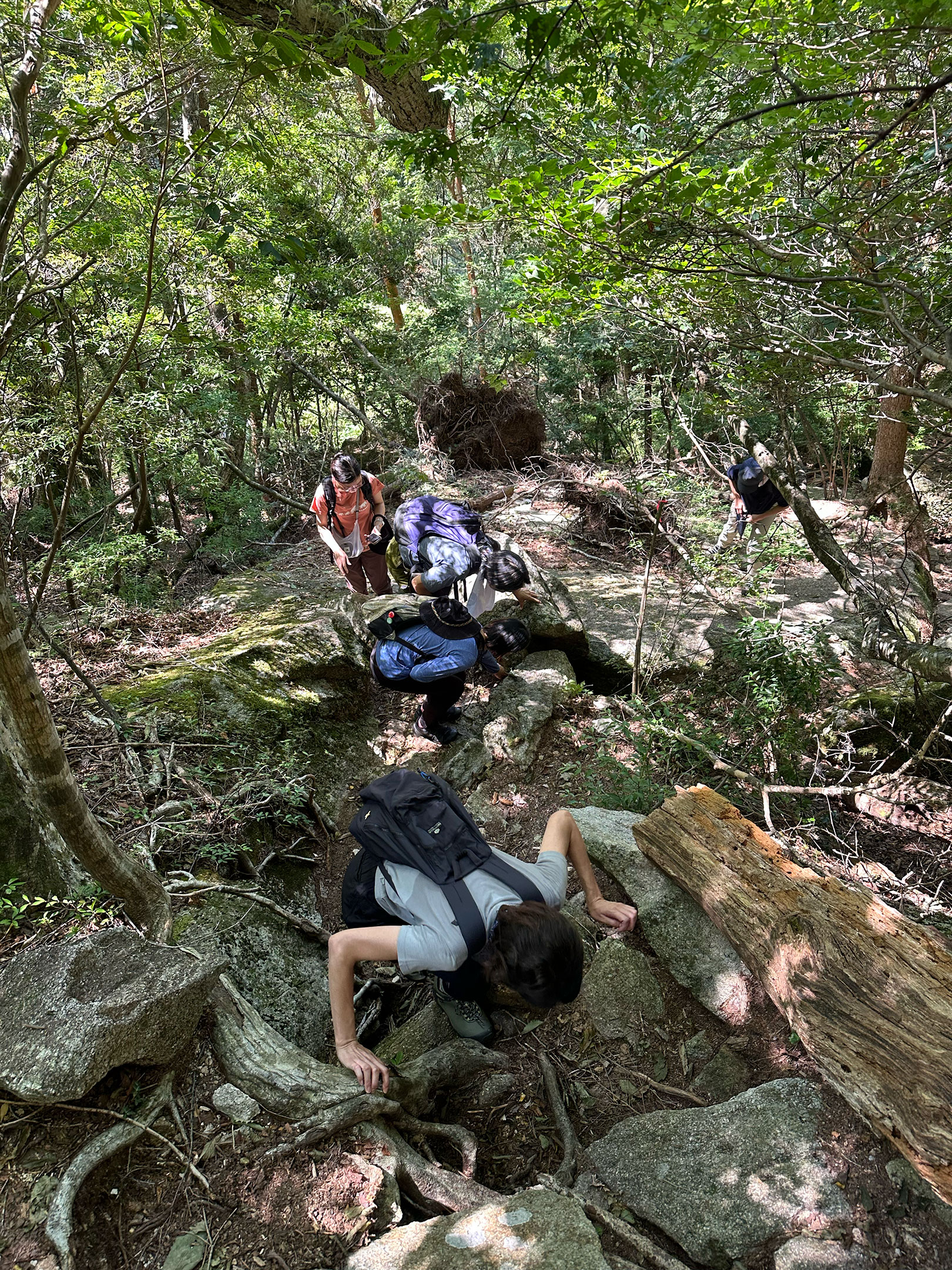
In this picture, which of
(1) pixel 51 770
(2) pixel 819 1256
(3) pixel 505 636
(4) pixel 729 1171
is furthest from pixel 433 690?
(2) pixel 819 1256

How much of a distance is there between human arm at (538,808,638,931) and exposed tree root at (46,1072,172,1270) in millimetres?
1640

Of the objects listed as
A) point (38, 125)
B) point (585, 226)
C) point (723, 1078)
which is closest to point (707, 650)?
point (585, 226)

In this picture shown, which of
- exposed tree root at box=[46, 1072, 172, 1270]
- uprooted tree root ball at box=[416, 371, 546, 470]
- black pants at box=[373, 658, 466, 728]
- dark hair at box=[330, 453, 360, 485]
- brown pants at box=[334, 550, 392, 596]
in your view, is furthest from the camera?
uprooted tree root ball at box=[416, 371, 546, 470]

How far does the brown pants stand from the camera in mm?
6723

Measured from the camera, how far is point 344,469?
593cm

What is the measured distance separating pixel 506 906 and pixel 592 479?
7993 mm

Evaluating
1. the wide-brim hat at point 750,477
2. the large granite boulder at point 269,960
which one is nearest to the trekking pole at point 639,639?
the wide-brim hat at point 750,477

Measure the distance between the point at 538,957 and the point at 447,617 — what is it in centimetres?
284

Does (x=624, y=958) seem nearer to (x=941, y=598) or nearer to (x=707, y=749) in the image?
(x=707, y=749)

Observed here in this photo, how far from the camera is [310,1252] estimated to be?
6.31 feet

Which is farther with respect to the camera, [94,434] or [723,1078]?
[94,434]

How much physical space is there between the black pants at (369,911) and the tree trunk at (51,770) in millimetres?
808

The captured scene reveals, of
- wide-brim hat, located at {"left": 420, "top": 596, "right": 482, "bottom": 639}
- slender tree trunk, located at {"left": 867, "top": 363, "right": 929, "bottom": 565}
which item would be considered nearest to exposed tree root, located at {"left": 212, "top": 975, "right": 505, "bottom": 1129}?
wide-brim hat, located at {"left": 420, "top": 596, "right": 482, "bottom": 639}

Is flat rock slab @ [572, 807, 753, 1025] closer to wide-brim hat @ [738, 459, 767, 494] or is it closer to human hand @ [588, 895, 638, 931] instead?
human hand @ [588, 895, 638, 931]
